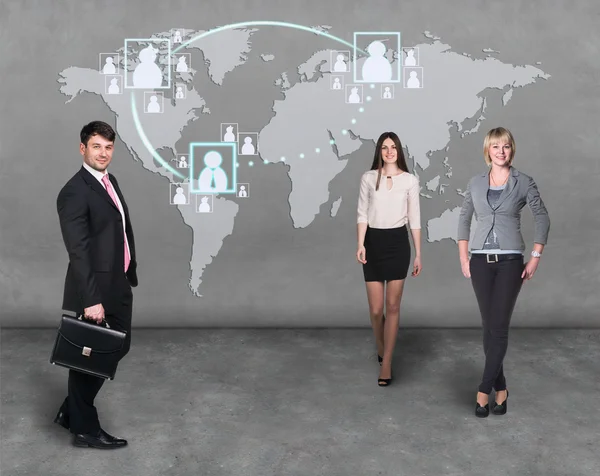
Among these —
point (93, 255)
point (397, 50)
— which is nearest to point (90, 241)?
point (93, 255)

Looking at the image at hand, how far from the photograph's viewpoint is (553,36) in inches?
196

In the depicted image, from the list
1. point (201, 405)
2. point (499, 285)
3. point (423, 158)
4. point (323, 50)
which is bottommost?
point (201, 405)

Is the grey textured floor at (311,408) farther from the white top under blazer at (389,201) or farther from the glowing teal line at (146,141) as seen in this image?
the glowing teal line at (146,141)

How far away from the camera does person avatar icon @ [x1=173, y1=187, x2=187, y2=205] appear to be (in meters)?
5.12

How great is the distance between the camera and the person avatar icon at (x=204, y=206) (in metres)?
5.11

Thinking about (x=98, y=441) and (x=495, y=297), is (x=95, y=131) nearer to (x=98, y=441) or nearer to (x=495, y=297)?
(x=98, y=441)

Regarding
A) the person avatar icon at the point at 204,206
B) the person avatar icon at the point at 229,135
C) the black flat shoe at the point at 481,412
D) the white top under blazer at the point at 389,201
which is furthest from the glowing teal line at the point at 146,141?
the black flat shoe at the point at 481,412

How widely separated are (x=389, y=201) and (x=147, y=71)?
2308 mm

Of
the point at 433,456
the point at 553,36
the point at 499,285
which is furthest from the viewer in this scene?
the point at 553,36

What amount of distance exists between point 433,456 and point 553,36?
3.47 metres

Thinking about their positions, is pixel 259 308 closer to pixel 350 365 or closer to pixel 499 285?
pixel 350 365

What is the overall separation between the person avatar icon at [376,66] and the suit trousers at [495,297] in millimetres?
2100

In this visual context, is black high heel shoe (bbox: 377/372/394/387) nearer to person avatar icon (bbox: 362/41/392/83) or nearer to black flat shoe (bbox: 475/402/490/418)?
black flat shoe (bbox: 475/402/490/418)

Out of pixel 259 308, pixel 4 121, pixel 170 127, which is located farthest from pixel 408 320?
pixel 4 121
